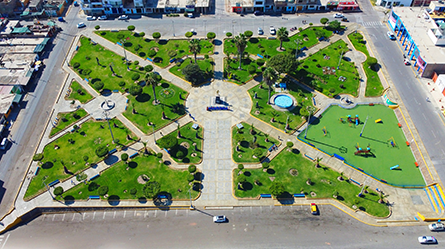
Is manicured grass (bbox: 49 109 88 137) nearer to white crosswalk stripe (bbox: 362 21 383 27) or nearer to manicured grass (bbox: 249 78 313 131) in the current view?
manicured grass (bbox: 249 78 313 131)

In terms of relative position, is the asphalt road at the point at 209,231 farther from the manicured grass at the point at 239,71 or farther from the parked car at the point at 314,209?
the manicured grass at the point at 239,71

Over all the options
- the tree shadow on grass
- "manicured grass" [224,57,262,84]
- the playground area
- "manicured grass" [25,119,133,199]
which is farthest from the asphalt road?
"manicured grass" [224,57,262,84]

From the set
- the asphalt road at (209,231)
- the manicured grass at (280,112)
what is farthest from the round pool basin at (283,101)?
the asphalt road at (209,231)

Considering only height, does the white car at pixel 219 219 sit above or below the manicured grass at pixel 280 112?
below

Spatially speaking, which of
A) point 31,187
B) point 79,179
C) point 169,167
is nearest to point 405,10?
point 169,167

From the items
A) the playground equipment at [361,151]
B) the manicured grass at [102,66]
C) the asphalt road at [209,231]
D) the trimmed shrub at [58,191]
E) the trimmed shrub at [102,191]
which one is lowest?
the asphalt road at [209,231]

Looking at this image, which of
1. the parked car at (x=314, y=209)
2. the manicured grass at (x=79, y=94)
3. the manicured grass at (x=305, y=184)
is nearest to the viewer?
the parked car at (x=314, y=209)

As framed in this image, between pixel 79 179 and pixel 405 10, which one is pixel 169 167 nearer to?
pixel 79 179
